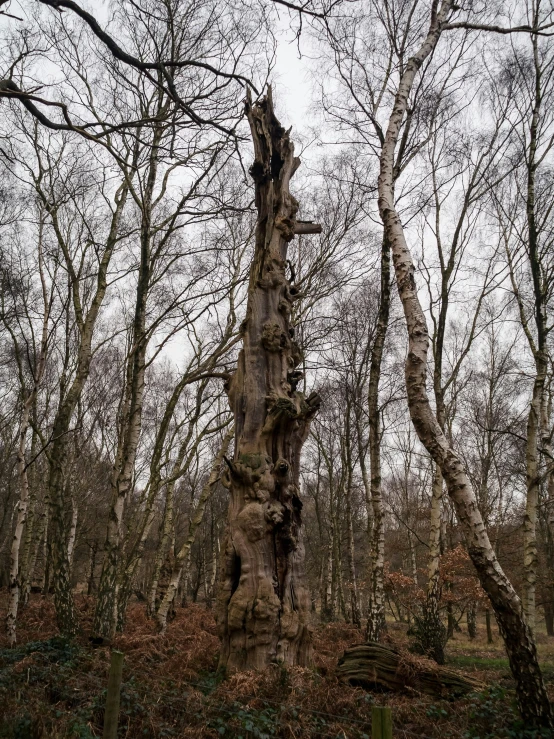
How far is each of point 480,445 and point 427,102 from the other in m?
14.2

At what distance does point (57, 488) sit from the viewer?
7598mm

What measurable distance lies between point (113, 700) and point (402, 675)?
3.50 meters

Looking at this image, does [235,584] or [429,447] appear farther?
[235,584]

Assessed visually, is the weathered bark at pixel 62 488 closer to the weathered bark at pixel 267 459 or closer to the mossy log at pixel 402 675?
the weathered bark at pixel 267 459

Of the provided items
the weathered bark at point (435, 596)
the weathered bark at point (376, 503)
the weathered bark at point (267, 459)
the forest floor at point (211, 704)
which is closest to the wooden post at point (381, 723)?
the forest floor at point (211, 704)

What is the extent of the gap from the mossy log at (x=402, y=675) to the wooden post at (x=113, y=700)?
9.64 feet

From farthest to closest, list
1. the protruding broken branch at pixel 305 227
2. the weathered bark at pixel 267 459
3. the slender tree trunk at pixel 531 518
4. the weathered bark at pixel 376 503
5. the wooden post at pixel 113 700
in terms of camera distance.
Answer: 1. the slender tree trunk at pixel 531 518
2. the weathered bark at pixel 376 503
3. the protruding broken branch at pixel 305 227
4. the weathered bark at pixel 267 459
5. the wooden post at pixel 113 700

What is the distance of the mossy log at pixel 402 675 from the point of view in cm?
504

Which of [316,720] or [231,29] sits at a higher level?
[231,29]

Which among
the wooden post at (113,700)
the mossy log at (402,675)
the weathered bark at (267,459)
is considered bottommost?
the mossy log at (402,675)

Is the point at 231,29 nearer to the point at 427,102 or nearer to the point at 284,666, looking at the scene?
the point at 427,102

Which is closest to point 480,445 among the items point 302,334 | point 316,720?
point 302,334

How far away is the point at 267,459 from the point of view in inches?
210

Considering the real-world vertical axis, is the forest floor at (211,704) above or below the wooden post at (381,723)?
below
